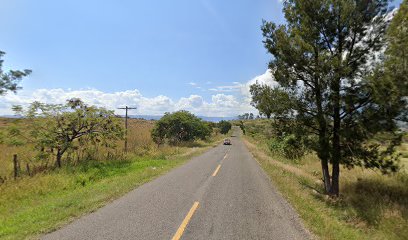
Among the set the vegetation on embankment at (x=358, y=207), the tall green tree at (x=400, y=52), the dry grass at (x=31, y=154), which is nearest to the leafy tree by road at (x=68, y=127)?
the dry grass at (x=31, y=154)

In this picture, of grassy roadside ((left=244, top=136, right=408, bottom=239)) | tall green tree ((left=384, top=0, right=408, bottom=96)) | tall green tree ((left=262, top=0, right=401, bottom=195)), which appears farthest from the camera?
tall green tree ((left=262, top=0, right=401, bottom=195))

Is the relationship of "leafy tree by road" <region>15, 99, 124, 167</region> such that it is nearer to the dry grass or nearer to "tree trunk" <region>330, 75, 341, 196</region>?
the dry grass

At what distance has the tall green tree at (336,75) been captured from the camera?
1141cm

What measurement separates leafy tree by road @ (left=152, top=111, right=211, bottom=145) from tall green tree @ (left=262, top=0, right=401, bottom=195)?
28.0 meters

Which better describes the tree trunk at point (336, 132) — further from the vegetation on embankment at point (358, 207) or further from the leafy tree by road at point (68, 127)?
the leafy tree by road at point (68, 127)

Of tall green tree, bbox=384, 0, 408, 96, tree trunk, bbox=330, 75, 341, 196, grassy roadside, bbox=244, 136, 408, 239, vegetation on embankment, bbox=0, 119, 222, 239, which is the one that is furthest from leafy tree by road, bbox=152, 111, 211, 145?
tall green tree, bbox=384, 0, 408, 96

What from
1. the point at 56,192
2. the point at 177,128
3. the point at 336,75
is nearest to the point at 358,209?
the point at 336,75

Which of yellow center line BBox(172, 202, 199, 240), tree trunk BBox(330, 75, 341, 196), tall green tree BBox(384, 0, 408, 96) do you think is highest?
tall green tree BBox(384, 0, 408, 96)

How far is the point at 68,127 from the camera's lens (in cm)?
1683

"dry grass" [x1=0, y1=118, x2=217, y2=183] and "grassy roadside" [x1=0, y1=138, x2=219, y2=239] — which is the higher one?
"dry grass" [x1=0, y1=118, x2=217, y2=183]

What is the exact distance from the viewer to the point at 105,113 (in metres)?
19.2

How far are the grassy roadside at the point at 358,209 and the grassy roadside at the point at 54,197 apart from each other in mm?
6134

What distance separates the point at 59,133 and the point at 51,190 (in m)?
6.28

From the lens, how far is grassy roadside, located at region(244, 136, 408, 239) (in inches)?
279
